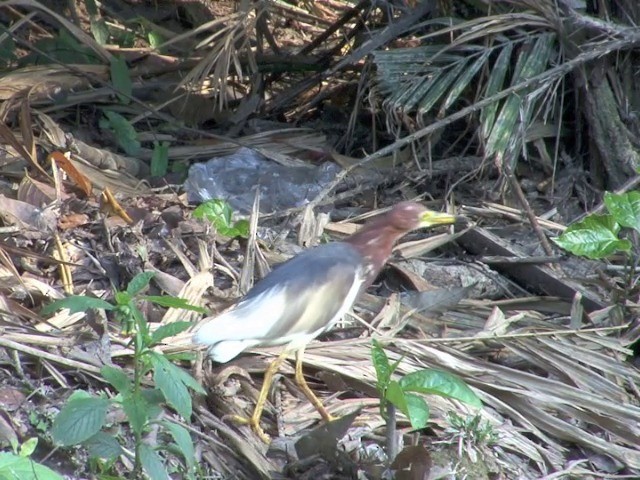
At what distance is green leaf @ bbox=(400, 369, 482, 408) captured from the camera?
3908mm

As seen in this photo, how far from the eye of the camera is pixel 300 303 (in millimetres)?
4590

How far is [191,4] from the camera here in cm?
870

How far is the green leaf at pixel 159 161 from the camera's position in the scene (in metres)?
6.65

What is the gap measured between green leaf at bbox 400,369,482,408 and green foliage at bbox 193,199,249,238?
189 cm

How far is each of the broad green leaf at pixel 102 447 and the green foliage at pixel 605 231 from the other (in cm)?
230

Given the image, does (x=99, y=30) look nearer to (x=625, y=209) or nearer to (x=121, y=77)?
(x=121, y=77)

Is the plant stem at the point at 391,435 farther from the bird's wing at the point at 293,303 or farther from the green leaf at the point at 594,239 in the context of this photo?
the green leaf at the point at 594,239

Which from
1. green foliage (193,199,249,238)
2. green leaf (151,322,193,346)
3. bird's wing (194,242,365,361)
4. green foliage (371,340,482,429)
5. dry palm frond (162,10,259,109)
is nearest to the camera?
green leaf (151,322,193,346)

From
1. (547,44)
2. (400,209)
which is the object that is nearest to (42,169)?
(400,209)

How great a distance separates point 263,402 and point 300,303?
463 mm

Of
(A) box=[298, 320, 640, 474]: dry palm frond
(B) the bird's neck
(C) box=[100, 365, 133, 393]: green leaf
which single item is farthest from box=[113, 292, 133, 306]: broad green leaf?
(B) the bird's neck

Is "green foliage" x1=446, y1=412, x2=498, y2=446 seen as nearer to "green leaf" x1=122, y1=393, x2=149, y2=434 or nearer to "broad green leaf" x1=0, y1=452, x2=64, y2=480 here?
"green leaf" x1=122, y1=393, x2=149, y2=434

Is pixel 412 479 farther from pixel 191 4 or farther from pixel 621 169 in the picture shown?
pixel 191 4

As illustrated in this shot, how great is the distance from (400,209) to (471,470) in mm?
1356
